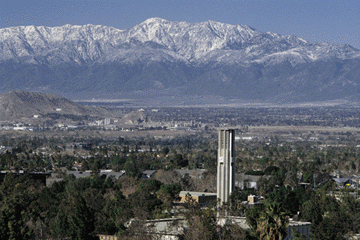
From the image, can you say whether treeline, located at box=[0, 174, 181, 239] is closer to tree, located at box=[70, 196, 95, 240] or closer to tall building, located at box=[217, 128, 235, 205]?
tree, located at box=[70, 196, 95, 240]

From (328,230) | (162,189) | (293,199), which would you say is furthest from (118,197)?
(328,230)

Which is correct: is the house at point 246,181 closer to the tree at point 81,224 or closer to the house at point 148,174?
the house at point 148,174

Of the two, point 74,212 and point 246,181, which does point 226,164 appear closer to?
point 74,212

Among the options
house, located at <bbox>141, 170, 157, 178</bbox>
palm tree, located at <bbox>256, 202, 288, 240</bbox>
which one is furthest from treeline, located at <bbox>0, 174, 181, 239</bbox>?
house, located at <bbox>141, 170, 157, 178</bbox>

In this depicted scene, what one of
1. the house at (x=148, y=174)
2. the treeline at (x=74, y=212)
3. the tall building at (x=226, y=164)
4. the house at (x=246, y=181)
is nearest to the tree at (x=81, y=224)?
the treeline at (x=74, y=212)

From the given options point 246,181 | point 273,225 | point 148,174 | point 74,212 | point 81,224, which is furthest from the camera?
point 148,174

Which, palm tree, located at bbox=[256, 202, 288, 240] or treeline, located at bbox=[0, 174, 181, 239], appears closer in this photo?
palm tree, located at bbox=[256, 202, 288, 240]

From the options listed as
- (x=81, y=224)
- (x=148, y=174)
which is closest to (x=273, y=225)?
(x=81, y=224)

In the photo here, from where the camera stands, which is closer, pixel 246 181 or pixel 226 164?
pixel 226 164
